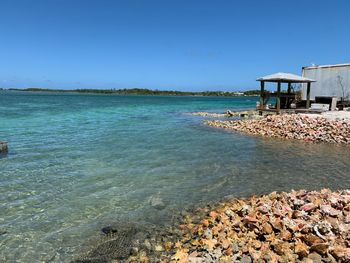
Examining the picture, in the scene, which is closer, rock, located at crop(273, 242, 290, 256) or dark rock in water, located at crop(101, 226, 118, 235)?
rock, located at crop(273, 242, 290, 256)

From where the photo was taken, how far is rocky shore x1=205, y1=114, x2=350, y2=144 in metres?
16.5

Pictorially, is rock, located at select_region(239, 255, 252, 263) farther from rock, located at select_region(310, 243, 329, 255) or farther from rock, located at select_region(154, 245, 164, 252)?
rock, located at select_region(154, 245, 164, 252)

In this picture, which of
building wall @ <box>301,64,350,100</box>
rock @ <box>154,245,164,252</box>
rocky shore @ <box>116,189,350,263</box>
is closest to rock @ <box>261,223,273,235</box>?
rocky shore @ <box>116,189,350,263</box>

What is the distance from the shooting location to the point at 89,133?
1919cm

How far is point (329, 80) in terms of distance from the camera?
27.5 metres

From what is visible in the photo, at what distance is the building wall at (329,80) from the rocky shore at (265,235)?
75.8 ft

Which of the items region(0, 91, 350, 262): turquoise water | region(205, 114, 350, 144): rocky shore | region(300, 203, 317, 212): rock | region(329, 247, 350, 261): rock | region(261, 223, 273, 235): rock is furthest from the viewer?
region(205, 114, 350, 144): rocky shore

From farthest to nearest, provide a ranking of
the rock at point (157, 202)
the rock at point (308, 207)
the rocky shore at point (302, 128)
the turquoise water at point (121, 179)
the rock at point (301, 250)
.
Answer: the rocky shore at point (302, 128) → the rock at point (157, 202) → the turquoise water at point (121, 179) → the rock at point (308, 207) → the rock at point (301, 250)

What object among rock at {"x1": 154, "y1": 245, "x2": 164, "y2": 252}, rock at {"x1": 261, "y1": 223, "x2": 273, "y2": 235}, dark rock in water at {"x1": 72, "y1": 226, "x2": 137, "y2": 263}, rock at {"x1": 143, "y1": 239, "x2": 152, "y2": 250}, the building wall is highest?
the building wall

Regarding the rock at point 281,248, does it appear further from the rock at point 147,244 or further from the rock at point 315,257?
the rock at point 147,244

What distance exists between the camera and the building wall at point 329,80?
26.1 meters

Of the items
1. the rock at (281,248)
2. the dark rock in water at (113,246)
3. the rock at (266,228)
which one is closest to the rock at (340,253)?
the rock at (281,248)

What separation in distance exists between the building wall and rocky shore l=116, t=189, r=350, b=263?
75.8 ft

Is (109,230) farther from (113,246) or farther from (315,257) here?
(315,257)
